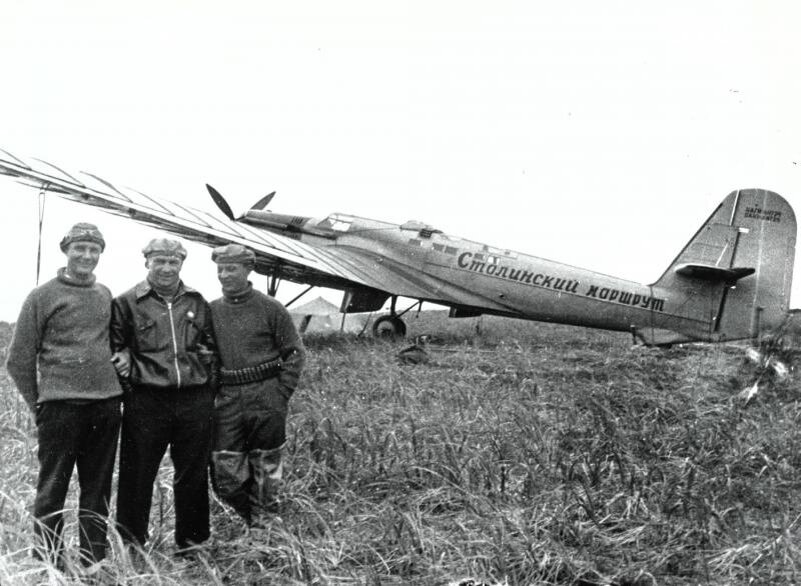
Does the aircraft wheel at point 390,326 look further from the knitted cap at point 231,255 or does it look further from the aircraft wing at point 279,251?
the knitted cap at point 231,255

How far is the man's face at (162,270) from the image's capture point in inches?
146

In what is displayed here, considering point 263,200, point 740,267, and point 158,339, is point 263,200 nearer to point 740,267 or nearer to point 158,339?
point 740,267

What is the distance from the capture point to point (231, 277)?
398 cm

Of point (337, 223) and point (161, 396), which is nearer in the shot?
point (161, 396)

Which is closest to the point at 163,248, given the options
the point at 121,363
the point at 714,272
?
the point at 121,363

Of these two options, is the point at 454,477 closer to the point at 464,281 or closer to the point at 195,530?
the point at 195,530

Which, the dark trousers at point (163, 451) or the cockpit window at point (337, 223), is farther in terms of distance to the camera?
the cockpit window at point (337, 223)

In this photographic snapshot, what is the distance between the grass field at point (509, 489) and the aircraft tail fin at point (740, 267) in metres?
4.19

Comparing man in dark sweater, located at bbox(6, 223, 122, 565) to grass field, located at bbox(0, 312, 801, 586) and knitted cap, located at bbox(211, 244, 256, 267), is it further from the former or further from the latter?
knitted cap, located at bbox(211, 244, 256, 267)

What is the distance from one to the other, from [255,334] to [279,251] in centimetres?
826

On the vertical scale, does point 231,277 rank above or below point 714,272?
below

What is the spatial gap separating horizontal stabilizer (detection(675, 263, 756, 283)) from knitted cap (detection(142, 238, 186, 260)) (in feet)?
30.3

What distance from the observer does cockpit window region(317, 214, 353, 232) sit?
14180 mm

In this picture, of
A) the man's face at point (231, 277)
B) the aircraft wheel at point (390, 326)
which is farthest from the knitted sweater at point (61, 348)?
the aircraft wheel at point (390, 326)
